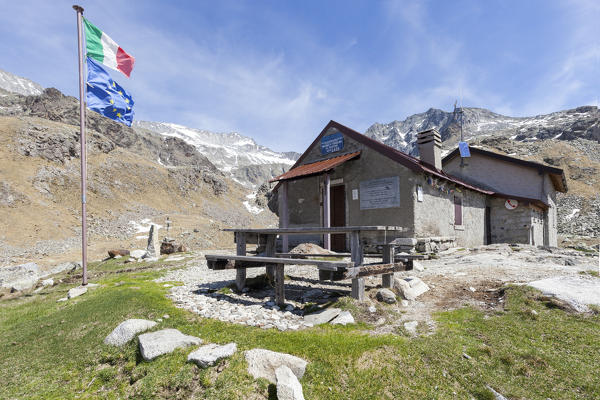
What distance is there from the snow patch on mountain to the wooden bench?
215369 millimetres

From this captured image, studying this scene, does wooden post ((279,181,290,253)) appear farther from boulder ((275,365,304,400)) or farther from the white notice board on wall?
boulder ((275,365,304,400))

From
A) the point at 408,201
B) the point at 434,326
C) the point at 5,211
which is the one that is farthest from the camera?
the point at 5,211

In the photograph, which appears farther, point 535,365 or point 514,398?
point 535,365

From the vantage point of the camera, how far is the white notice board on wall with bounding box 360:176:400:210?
13086mm

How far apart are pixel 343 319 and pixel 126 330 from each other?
3345 mm

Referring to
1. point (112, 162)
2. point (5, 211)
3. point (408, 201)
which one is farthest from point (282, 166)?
point (408, 201)

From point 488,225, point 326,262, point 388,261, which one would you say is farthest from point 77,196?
point 488,225

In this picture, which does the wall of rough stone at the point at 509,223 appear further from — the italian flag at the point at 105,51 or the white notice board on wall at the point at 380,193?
the italian flag at the point at 105,51

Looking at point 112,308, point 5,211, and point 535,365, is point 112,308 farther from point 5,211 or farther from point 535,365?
point 5,211

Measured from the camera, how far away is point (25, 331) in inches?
233

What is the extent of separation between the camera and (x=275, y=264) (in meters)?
6.63

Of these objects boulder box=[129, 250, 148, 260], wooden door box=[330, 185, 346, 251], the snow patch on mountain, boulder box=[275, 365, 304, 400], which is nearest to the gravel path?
boulder box=[275, 365, 304, 400]

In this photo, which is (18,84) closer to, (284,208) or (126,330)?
(284,208)

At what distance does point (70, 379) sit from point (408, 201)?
11631 millimetres
